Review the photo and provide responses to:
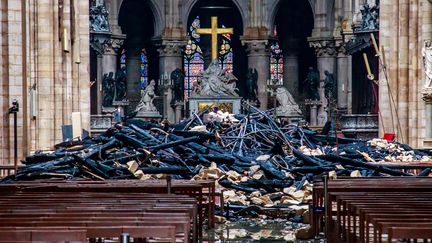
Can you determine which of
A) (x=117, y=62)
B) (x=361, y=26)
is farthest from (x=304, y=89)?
(x=361, y=26)

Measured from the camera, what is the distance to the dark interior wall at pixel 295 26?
232 ft

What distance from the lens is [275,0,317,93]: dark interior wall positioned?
7056 cm

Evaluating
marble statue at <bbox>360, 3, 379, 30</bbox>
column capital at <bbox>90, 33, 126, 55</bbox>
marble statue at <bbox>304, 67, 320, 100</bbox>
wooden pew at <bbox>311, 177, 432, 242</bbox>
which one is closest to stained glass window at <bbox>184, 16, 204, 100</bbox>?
marble statue at <bbox>304, 67, 320, 100</bbox>

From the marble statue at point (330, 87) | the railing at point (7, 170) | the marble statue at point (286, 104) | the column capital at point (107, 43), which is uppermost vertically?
the column capital at point (107, 43)

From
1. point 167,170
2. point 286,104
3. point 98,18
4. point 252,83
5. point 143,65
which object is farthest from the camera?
point 143,65

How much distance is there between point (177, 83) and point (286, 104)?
6012 mm

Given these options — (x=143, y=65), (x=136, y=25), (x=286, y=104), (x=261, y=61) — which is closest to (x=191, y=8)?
(x=136, y=25)

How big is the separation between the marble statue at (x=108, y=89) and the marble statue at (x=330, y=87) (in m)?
10.4

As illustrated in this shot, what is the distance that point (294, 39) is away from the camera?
70688 millimetres

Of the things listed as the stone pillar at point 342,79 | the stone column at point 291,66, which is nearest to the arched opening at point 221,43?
the stone column at point 291,66

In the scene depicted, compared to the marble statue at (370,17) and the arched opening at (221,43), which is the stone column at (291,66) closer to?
the arched opening at (221,43)

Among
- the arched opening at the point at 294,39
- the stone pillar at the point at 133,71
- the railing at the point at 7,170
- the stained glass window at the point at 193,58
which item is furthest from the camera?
the stained glass window at the point at 193,58

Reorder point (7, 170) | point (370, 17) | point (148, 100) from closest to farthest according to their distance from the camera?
point (7, 170), point (370, 17), point (148, 100)

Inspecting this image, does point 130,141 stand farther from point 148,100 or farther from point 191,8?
point 191,8
